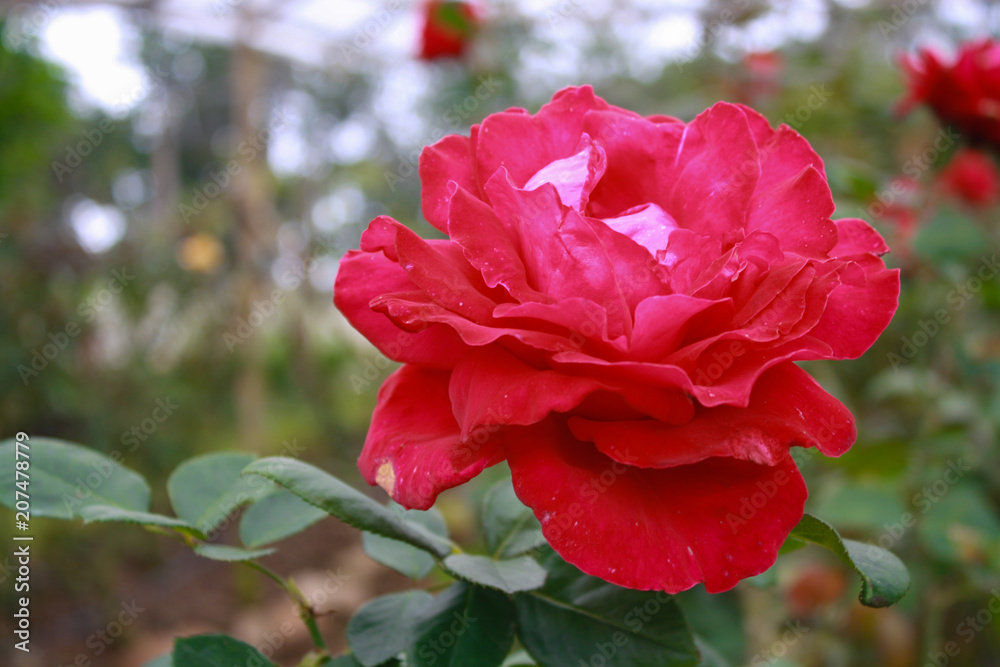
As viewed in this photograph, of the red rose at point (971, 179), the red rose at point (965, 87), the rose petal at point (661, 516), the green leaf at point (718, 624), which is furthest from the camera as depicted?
the red rose at point (971, 179)

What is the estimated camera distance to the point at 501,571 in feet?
1.38

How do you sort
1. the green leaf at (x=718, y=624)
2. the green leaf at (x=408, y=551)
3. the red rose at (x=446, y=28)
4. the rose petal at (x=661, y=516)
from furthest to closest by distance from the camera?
the red rose at (x=446, y=28) → the green leaf at (x=718, y=624) → the green leaf at (x=408, y=551) → the rose petal at (x=661, y=516)

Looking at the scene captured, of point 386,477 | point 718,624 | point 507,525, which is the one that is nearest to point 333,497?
point 386,477

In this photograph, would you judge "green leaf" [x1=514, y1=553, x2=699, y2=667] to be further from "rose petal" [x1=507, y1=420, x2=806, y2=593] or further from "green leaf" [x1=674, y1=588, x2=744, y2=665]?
"green leaf" [x1=674, y1=588, x2=744, y2=665]

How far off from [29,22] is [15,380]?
1.19 metres

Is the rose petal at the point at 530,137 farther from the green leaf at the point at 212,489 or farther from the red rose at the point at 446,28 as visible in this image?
the red rose at the point at 446,28

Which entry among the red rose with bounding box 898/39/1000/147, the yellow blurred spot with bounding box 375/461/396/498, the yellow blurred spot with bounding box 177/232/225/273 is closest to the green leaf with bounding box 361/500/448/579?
the yellow blurred spot with bounding box 375/461/396/498

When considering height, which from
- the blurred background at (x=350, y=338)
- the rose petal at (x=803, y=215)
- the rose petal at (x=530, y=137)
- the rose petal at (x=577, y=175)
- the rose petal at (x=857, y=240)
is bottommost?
the blurred background at (x=350, y=338)

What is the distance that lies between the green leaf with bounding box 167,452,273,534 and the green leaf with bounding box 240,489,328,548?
0.01 m

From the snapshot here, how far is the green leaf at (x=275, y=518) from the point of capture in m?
0.50

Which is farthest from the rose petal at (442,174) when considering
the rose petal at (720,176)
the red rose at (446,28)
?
the red rose at (446,28)

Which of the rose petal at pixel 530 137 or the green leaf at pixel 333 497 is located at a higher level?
the rose petal at pixel 530 137

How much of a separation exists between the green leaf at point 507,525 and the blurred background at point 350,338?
115 mm

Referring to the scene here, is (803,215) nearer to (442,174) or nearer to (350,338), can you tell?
(442,174)
